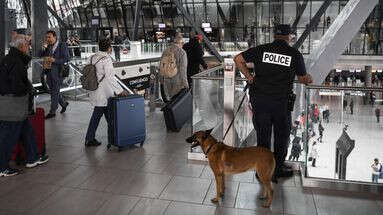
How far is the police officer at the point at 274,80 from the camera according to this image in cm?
466

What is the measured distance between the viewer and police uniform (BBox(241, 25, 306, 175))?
4.65 metres

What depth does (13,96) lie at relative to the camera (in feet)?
17.1

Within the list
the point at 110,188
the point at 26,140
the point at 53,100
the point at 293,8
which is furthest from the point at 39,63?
the point at 293,8

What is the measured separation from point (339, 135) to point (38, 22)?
12.9 metres

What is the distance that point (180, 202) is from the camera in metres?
4.54

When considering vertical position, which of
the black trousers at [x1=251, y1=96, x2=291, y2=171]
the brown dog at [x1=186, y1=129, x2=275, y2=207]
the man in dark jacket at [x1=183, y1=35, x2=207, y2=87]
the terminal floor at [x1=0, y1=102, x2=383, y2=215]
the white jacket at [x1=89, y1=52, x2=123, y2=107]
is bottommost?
the terminal floor at [x1=0, y1=102, x2=383, y2=215]

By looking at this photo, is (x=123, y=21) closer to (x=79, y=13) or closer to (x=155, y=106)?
(x=79, y=13)

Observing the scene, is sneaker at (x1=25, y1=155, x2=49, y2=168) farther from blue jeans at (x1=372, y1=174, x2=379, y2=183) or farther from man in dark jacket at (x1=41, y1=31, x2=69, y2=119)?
blue jeans at (x1=372, y1=174, x2=379, y2=183)

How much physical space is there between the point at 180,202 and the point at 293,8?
37487 mm

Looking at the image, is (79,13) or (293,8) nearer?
(293,8)

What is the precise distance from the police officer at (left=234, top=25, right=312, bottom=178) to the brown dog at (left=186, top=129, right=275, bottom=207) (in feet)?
2.20

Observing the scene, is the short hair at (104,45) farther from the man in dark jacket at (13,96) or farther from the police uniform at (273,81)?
the police uniform at (273,81)

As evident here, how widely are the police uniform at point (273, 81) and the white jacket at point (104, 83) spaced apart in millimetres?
2653

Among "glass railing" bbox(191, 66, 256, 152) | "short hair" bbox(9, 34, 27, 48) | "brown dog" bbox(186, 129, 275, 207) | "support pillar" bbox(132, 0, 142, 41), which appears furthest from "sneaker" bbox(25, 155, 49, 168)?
"support pillar" bbox(132, 0, 142, 41)
